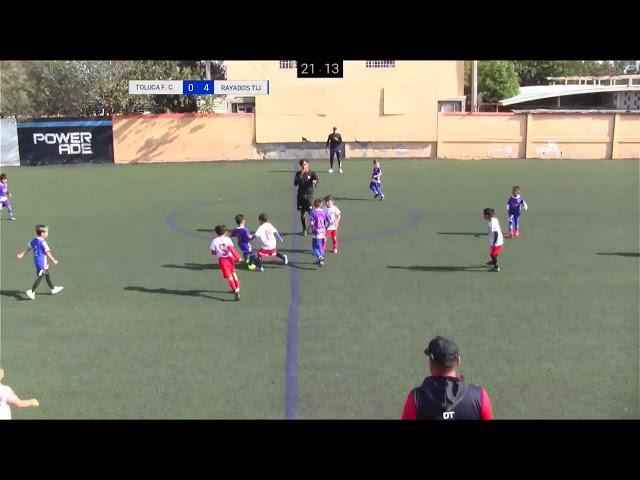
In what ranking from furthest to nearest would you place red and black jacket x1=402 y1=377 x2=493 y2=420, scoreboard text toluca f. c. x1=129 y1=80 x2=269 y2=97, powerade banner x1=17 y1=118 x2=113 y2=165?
powerade banner x1=17 y1=118 x2=113 y2=165 → scoreboard text toluca f. c. x1=129 y1=80 x2=269 y2=97 → red and black jacket x1=402 y1=377 x2=493 y2=420

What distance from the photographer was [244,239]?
12000 mm

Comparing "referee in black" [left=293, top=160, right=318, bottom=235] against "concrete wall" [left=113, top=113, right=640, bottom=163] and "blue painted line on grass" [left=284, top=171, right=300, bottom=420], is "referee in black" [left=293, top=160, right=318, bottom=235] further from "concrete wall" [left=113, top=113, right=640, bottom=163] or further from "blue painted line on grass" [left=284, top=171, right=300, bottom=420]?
"concrete wall" [left=113, top=113, right=640, bottom=163]

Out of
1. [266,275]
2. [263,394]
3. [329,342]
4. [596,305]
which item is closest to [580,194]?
[596,305]

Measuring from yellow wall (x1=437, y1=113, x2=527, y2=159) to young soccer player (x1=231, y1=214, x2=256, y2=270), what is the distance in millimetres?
21361

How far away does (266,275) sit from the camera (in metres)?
11.9

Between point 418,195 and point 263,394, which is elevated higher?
point 418,195

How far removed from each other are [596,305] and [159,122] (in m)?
25.9

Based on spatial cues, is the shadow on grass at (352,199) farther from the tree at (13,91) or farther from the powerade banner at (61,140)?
the tree at (13,91)

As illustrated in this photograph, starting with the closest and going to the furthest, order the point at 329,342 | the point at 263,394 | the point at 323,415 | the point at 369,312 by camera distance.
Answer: the point at 323,415, the point at 263,394, the point at 329,342, the point at 369,312

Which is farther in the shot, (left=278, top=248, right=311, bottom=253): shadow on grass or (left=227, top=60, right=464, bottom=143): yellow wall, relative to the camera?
(left=227, top=60, right=464, bottom=143): yellow wall

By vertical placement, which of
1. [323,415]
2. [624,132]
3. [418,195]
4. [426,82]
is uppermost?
[426,82]

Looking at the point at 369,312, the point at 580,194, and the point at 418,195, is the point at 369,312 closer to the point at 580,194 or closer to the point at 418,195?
the point at 418,195

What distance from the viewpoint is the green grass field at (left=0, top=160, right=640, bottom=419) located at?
718 centimetres

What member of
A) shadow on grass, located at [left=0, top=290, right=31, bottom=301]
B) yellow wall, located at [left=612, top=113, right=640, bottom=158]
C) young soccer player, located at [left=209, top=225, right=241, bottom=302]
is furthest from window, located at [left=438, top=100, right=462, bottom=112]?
shadow on grass, located at [left=0, top=290, right=31, bottom=301]
